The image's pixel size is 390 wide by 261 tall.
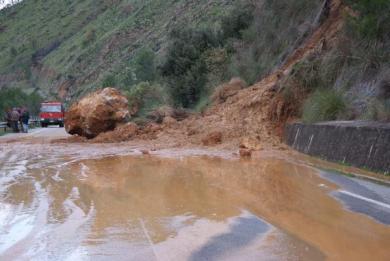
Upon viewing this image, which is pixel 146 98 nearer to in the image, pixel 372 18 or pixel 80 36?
pixel 372 18

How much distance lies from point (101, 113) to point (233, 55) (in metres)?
10.2

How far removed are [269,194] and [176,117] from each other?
1747 cm

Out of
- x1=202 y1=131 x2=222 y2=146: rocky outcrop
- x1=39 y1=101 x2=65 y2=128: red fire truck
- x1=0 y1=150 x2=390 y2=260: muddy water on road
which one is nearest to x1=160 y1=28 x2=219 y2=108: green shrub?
x1=202 y1=131 x2=222 y2=146: rocky outcrop

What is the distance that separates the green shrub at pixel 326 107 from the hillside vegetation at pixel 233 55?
0.03 m

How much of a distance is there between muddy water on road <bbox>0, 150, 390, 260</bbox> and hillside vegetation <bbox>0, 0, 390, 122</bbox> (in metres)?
5.03

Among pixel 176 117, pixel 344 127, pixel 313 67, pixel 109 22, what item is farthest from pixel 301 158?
pixel 109 22

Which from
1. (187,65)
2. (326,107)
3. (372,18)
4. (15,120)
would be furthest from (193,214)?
(15,120)

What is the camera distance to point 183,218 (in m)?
8.55

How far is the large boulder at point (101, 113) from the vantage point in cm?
2686

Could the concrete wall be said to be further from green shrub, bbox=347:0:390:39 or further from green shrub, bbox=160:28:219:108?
green shrub, bbox=160:28:219:108

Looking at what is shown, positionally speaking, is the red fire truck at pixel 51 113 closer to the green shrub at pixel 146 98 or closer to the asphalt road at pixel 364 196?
the green shrub at pixel 146 98

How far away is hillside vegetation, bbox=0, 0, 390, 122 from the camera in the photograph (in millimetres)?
18344

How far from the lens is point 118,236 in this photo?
7.51 m

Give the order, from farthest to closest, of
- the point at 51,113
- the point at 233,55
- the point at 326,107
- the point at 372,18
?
the point at 51,113, the point at 233,55, the point at 326,107, the point at 372,18
